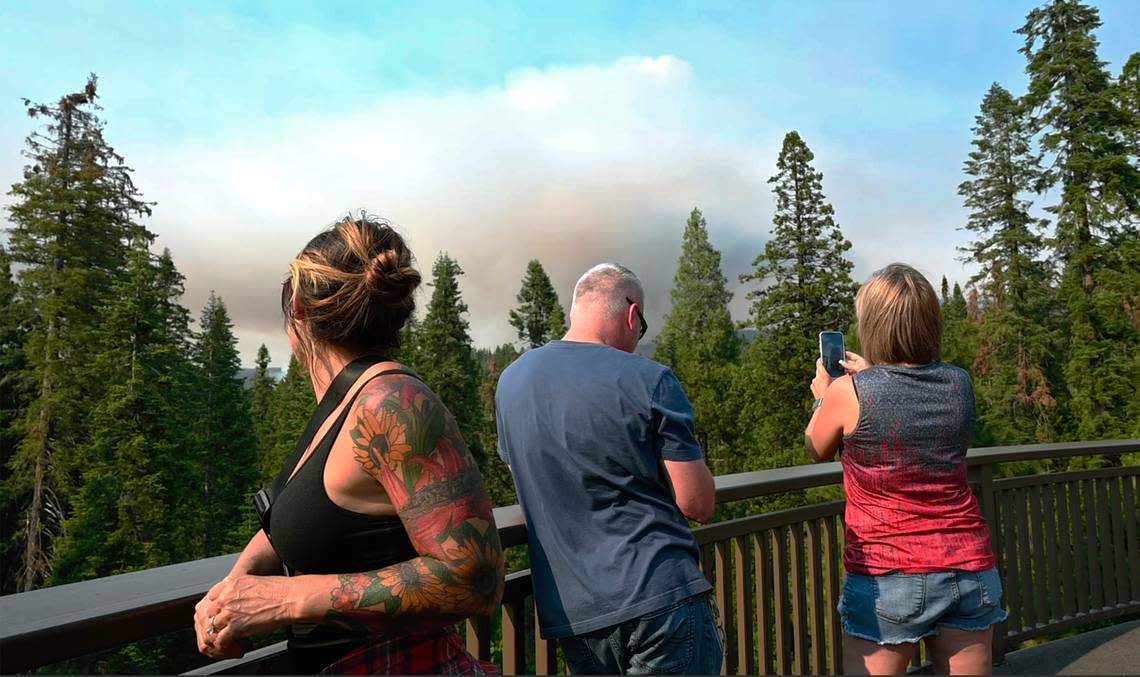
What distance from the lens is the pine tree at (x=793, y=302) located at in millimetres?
41406

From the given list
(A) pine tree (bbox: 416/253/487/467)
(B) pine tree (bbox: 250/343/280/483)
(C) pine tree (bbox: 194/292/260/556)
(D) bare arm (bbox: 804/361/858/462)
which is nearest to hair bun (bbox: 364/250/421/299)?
(D) bare arm (bbox: 804/361/858/462)

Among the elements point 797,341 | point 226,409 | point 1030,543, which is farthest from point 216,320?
point 1030,543

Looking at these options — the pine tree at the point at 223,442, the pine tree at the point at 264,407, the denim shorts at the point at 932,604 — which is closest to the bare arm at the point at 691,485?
the denim shorts at the point at 932,604

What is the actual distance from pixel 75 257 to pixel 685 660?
44678 millimetres

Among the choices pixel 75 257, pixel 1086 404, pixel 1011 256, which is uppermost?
pixel 75 257

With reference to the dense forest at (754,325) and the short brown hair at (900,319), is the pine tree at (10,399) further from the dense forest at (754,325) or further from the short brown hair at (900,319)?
the short brown hair at (900,319)

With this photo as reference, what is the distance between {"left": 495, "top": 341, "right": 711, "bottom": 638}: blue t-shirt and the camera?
2.42 m

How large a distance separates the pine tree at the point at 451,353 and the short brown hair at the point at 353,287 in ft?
179

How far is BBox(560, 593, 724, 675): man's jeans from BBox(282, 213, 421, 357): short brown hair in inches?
44.1

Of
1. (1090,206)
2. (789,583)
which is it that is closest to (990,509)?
(789,583)

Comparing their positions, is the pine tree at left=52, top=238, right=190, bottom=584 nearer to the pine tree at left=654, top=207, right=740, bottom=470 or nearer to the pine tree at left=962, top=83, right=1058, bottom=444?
the pine tree at left=654, top=207, right=740, bottom=470

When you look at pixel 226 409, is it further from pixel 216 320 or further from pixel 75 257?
pixel 75 257

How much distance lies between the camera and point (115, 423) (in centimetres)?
4091

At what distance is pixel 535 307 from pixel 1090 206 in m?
37.7
